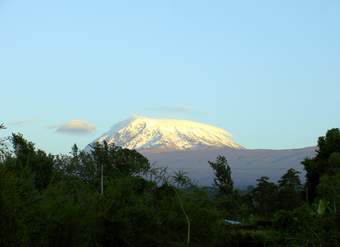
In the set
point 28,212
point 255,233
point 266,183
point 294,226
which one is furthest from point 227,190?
point 28,212

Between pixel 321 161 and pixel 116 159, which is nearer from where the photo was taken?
pixel 116 159

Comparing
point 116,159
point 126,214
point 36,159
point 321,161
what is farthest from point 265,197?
point 126,214

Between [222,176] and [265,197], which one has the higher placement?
[222,176]

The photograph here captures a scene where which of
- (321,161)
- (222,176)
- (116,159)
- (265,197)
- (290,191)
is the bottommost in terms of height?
(265,197)

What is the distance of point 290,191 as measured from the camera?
72000 mm

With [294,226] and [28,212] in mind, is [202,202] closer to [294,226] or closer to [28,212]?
[294,226]

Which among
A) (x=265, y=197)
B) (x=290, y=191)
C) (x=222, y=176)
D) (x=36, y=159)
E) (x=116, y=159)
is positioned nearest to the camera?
(x=36, y=159)

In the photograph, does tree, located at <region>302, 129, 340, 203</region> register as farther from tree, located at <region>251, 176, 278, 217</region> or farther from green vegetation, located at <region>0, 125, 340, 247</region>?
green vegetation, located at <region>0, 125, 340, 247</region>

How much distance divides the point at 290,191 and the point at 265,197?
10.1ft

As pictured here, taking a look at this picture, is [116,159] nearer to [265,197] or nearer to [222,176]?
[265,197]

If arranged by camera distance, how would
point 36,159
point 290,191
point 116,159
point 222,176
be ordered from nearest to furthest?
point 36,159 → point 116,159 → point 290,191 → point 222,176

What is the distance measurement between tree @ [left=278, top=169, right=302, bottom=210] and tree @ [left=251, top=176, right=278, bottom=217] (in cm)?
79

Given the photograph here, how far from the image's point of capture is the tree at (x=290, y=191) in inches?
2753

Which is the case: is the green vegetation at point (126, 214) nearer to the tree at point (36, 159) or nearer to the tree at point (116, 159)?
the tree at point (36, 159)
